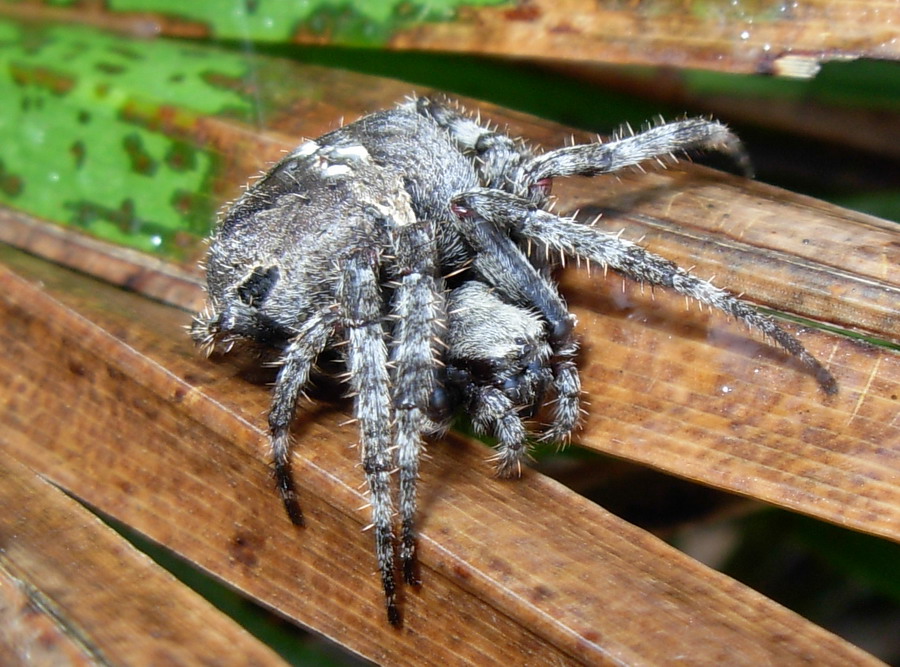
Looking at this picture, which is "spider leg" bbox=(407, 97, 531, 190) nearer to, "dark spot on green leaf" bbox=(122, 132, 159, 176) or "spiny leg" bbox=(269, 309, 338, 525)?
"spiny leg" bbox=(269, 309, 338, 525)

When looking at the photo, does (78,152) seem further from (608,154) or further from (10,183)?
(608,154)

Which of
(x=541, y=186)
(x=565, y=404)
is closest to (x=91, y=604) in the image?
(x=565, y=404)

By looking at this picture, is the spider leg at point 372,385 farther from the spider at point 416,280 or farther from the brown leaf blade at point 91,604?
the brown leaf blade at point 91,604

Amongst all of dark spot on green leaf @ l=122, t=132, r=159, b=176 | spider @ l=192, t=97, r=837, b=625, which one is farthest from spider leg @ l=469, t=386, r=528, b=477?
dark spot on green leaf @ l=122, t=132, r=159, b=176

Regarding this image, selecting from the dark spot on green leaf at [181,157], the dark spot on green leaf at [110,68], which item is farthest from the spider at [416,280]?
the dark spot on green leaf at [110,68]

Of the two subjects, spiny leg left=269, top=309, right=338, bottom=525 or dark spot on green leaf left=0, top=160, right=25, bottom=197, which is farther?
dark spot on green leaf left=0, top=160, right=25, bottom=197

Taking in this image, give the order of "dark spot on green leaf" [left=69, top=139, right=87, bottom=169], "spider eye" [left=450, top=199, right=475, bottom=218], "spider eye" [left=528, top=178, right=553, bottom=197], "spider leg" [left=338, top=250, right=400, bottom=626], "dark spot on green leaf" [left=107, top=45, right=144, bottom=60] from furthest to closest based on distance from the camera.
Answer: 1. "dark spot on green leaf" [left=107, top=45, right=144, bottom=60]
2. "dark spot on green leaf" [left=69, top=139, right=87, bottom=169]
3. "spider eye" [left=528, top=178, right=553, bottom=197]
4. "spider eye" [left=450, top=199, right=475, bottom=218]
5. "spider leg" [left=338, top=250, right=400, bottom=626]

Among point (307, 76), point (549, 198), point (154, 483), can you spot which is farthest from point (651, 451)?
point (307, 76)
